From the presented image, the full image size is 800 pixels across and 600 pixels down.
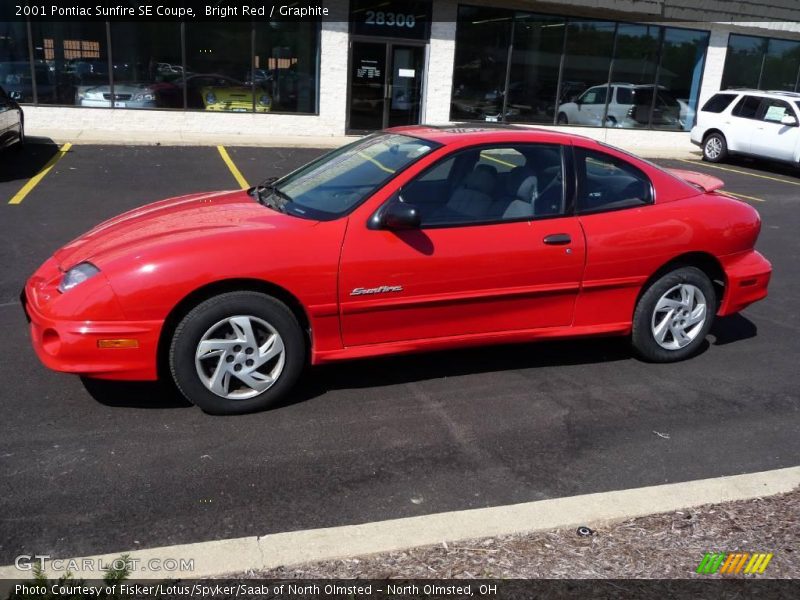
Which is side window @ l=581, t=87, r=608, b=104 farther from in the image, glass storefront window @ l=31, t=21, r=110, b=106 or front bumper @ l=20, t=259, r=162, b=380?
front bumper @ l=20, t=259, r=162, b=380

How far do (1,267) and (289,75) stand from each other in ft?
41.0

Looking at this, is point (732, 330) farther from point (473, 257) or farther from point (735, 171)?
point (735, 171)

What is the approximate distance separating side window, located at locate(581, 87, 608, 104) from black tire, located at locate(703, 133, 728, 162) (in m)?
3.49

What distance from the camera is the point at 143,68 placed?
16984mm

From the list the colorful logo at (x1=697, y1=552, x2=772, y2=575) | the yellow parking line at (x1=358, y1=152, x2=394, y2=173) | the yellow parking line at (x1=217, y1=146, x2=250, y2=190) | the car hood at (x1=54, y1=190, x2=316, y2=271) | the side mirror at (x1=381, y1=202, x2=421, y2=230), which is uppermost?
the yellow parking line at (x1=358, y1=152, x2=394, y2=173)

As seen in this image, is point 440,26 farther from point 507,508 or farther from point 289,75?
point 507,508

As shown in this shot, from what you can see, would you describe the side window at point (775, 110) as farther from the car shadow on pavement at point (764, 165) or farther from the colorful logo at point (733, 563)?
the colorful logo at point (733, 563)

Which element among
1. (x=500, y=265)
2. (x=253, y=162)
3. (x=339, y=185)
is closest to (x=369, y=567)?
(x=500, y=265)

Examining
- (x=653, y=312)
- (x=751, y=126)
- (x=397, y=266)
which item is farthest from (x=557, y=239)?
(x=751, y=126)

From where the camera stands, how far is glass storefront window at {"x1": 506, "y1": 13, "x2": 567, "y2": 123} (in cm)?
1956

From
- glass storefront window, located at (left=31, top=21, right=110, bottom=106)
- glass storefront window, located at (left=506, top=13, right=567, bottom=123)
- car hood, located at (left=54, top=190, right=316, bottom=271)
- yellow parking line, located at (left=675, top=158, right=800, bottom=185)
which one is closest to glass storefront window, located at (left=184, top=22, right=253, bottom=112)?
glass storefront window, located at (left=31, top=21, right=110, bottom=106)

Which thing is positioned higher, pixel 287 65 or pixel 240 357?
pixel 287 65

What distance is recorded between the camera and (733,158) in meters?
19.3

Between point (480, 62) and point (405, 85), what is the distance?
2105mm
